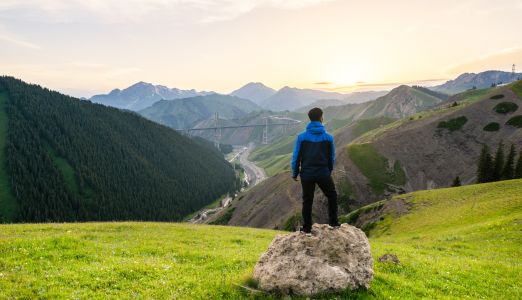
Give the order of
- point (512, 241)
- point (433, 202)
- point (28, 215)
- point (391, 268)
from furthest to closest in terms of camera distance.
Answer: point (28, 215)
point (433, 202)
point (512, 241)
point (391, 268)

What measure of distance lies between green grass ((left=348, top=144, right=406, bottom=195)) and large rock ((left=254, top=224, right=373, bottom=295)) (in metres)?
101

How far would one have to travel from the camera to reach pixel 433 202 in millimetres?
57250

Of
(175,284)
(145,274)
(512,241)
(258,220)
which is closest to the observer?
(175,284)

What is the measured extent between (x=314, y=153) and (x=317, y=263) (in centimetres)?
453

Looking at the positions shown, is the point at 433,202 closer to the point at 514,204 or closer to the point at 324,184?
the point at 514,204

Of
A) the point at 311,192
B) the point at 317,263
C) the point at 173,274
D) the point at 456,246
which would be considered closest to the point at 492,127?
the point at 456,246

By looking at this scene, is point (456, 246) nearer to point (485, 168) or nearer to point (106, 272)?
point (106, 272)

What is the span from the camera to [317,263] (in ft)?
41.8

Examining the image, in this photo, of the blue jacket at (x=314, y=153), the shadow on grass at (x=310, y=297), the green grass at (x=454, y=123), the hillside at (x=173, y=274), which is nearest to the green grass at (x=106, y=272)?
the hillside at (x=173, y=274)

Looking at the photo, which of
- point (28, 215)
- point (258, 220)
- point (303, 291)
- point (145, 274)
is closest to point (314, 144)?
point (303, 291)

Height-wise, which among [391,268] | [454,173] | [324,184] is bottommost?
[454,173]

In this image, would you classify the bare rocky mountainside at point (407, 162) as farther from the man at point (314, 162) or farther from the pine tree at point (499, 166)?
the man at point (314, 162)

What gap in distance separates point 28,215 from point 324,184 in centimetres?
21616

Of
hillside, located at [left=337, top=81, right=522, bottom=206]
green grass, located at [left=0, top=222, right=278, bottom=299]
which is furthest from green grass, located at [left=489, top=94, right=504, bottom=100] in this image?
green grass, located at [left=0, top=222, right=278, bottom=299]
